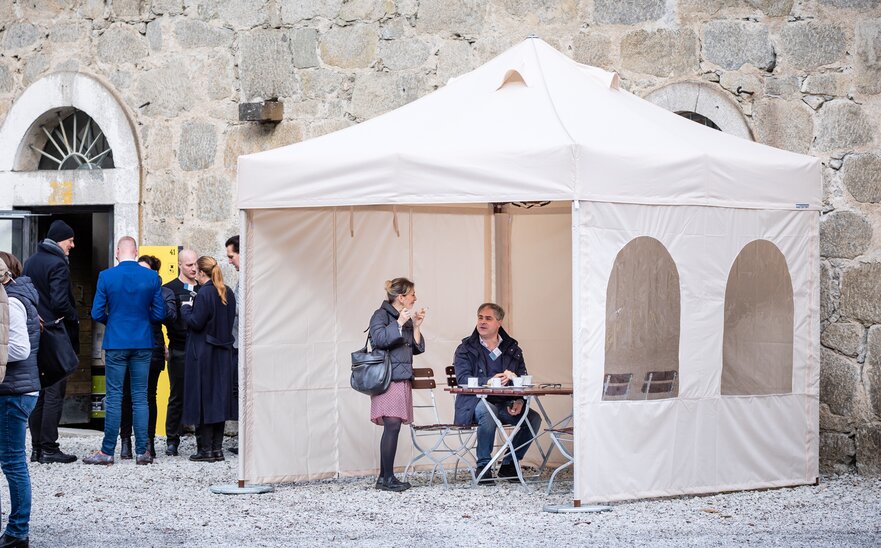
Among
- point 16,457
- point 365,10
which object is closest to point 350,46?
point 365,10

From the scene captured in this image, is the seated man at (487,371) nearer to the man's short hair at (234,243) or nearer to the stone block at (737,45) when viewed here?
the man's short hair at (234,243)

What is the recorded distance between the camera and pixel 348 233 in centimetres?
844

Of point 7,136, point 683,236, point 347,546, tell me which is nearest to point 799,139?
point 683,236

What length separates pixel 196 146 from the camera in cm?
1063

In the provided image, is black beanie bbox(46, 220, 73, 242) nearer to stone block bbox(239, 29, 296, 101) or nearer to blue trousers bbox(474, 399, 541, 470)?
stone block bbox(239, 29, 296, 101)

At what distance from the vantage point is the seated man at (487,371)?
26.8ft

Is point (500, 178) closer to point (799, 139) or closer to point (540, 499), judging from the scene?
point (540, 499)

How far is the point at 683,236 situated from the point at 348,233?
7.03ft

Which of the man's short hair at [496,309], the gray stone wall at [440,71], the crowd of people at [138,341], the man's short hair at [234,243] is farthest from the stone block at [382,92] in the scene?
the man's short hair at [496,309]

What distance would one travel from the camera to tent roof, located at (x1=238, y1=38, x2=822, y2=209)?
273 inches

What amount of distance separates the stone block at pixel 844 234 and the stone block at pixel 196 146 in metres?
4.54

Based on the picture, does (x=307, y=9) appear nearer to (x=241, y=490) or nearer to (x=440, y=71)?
(x=440, y=71)

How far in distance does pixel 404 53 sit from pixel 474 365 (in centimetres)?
280

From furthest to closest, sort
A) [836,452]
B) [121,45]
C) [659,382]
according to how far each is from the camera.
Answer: [121,45], [836,452], [659,382]
